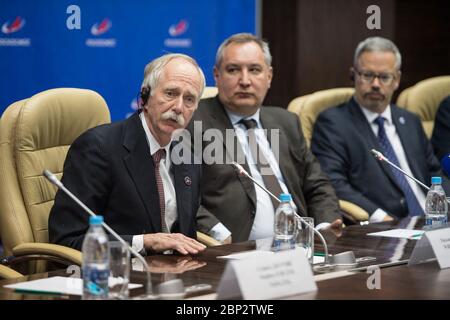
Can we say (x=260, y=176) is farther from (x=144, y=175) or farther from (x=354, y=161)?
(x=144, y=175)

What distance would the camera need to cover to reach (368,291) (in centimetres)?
244

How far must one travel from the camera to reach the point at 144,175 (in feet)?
10.8

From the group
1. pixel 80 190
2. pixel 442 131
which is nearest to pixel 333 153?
pixel 442 131

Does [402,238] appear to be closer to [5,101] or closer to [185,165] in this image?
[185,165]

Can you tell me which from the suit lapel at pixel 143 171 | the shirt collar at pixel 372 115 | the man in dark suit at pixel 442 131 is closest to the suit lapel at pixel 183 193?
the suit lapel at pixel 143 171

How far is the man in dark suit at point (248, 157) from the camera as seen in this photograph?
4152 mm

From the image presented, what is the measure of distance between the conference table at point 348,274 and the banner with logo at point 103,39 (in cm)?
212

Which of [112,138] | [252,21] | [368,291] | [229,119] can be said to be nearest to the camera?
[368,291]

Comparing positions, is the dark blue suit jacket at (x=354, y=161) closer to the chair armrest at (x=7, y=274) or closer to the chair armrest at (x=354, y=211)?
the chair armrest at (x=354, y=211)

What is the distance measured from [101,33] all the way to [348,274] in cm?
310

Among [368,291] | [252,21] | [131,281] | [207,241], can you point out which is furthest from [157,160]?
[252,21]

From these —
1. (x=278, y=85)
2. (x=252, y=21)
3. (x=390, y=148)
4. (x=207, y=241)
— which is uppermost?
(x=252, y=21)

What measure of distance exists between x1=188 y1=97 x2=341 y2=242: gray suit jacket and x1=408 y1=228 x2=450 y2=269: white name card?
129 cm

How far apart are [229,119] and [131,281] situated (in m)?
1.93
